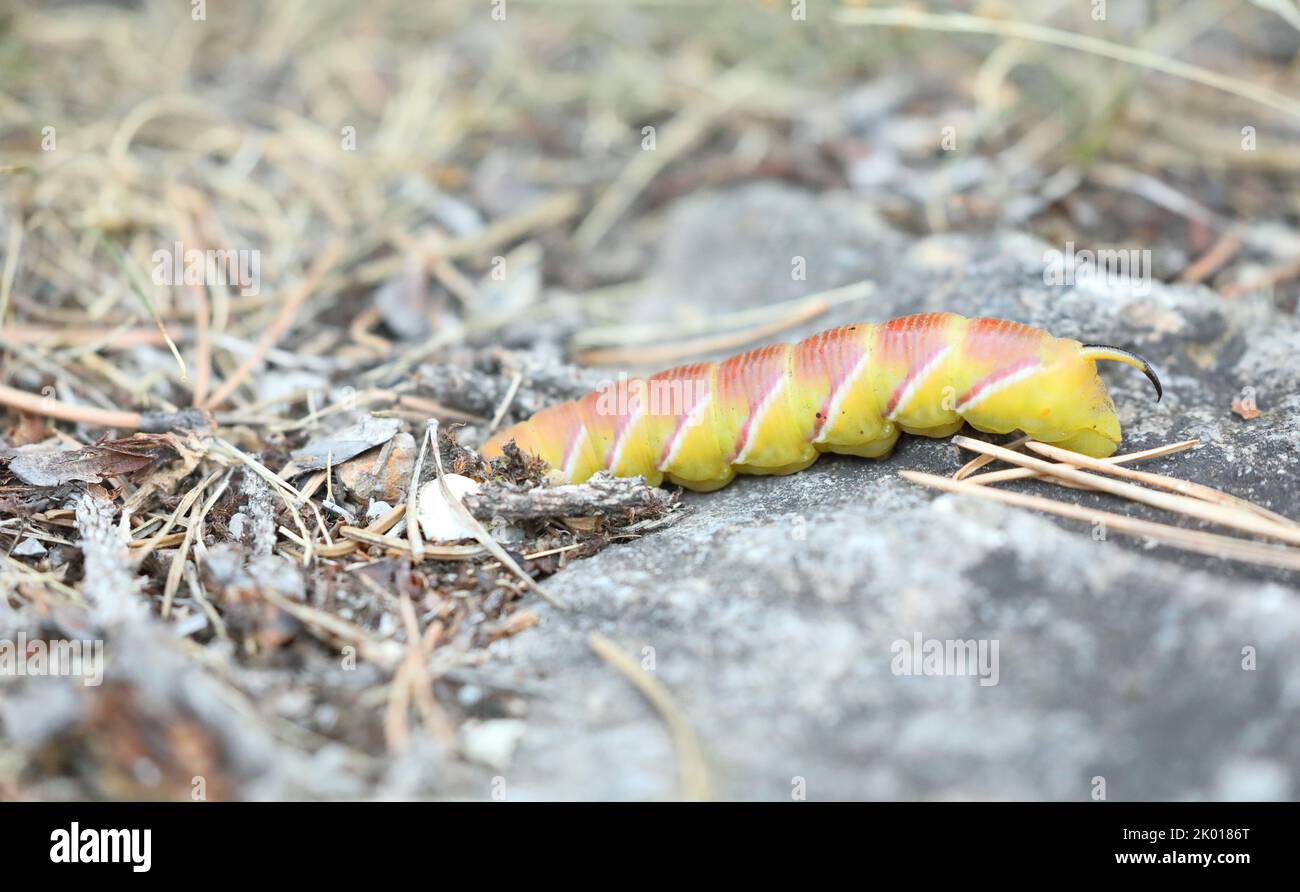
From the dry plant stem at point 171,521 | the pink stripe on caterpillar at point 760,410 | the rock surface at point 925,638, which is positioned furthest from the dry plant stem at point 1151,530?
the dry plant stem at point 171,521

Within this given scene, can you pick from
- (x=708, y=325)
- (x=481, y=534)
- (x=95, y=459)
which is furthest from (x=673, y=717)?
(x=708, y=325)

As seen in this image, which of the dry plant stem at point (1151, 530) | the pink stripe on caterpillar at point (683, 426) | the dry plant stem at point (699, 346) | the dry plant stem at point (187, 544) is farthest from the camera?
the dry plant stem at point (699, 346)

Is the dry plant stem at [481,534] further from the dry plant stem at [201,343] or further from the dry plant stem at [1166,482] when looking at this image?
the dry plant stem at [1166,482]

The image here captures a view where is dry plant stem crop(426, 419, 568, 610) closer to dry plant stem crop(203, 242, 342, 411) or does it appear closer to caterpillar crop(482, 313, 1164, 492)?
caterpillar crop(482, 313, 1164, 492)

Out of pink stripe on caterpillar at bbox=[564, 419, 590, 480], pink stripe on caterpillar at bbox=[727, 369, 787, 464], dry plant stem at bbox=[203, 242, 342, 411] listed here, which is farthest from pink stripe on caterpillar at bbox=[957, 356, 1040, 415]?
dry plant stem at bbox=[203, 242, 342, 411]

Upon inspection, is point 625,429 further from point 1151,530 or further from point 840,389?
point 1151,530

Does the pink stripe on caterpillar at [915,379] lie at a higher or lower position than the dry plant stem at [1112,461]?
higher

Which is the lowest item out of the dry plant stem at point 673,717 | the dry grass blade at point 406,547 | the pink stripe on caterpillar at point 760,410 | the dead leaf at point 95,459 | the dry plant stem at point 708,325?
the dry plant stem at point 673,717

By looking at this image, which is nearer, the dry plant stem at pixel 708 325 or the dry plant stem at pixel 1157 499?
the dry plant stem at pixel 1157 499
